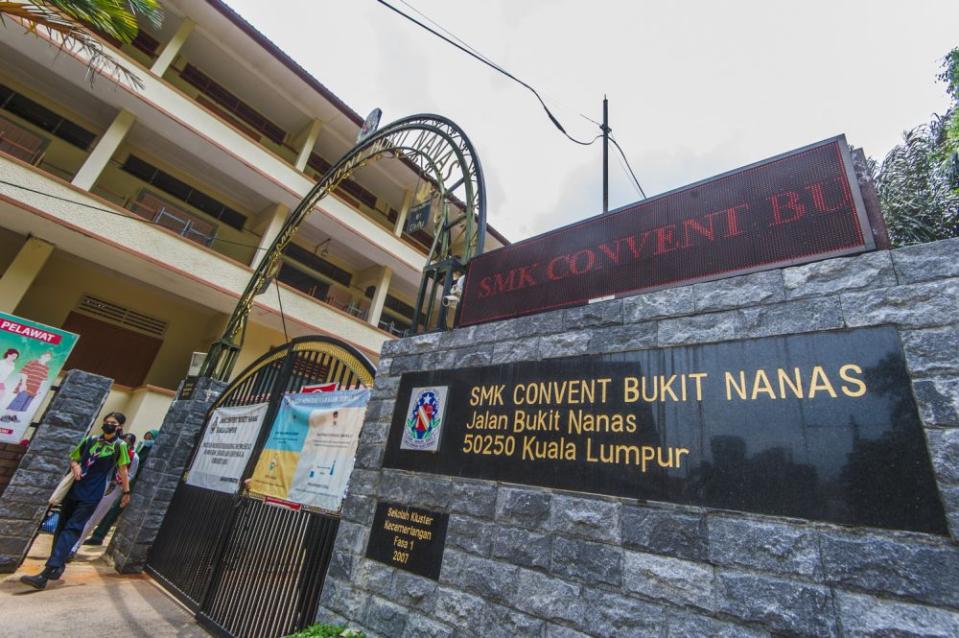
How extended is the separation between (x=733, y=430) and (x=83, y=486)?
672cm

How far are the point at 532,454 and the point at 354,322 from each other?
11.3 meters

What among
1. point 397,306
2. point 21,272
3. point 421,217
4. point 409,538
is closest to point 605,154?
point 421,217

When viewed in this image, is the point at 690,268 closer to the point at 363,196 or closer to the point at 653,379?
the point at 653,379

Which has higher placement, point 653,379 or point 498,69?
point 498,69

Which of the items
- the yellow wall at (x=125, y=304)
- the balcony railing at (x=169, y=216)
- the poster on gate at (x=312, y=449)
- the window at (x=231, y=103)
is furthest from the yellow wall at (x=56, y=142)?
the poster on gate at (x=312, y=449)

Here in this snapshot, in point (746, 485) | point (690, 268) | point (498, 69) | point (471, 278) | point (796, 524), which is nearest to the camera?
point (796, 524)

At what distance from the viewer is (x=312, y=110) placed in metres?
13.9

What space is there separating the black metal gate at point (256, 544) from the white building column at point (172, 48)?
32.4 ft

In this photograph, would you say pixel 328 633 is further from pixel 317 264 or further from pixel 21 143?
pixel 21 143

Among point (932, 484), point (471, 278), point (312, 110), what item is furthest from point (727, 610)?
point (312, 110)

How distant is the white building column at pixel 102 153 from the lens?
30.2 ft

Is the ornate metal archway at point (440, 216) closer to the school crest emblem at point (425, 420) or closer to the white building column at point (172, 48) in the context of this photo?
the school crest emblem at point (425, 420)

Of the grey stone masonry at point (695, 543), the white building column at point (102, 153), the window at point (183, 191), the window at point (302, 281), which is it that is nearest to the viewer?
the grey stone masonry at point (695, 543)

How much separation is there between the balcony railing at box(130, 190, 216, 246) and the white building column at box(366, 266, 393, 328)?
4.99 m
